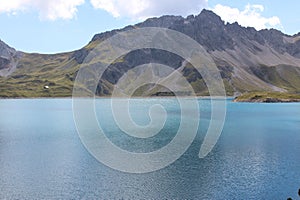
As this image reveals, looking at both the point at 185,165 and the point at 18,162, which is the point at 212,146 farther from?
the point at 18,162

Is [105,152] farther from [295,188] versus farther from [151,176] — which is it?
[295,188]

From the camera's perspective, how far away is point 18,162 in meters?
85.2

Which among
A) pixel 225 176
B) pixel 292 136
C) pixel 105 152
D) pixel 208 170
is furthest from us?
pixel 292 136

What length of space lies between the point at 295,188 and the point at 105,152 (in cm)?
5401

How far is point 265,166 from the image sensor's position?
8119 cm

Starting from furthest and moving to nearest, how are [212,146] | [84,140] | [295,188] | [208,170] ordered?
[84,140]
[212,146]
[208,170]
[295,188]

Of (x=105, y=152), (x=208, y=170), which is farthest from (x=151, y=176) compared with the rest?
(x=105, y=152)

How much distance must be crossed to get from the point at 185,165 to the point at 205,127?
247 ft

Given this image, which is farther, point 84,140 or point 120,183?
point 84,140

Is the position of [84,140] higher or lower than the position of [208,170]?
higher

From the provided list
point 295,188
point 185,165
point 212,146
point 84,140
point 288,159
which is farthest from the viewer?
point 84,140

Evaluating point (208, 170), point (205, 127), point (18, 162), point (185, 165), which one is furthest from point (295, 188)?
point (205, 127)

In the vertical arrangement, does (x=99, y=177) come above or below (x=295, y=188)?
above

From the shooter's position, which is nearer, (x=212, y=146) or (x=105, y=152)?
(x=105, y=152)
